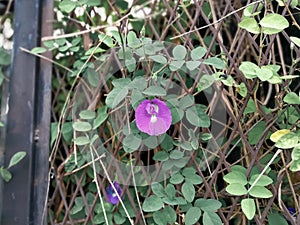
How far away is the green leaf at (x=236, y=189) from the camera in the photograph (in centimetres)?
95

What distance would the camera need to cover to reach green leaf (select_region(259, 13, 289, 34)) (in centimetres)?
96

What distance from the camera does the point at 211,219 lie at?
101cm

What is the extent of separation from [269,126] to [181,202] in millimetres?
264

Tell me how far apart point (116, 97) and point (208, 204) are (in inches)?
12.8

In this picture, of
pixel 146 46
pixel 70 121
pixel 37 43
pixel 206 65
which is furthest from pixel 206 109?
pixel 37 43

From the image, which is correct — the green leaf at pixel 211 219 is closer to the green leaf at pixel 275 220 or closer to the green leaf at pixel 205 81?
the green leaf at pixel 275 220

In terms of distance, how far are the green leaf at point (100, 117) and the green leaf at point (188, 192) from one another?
286 mm

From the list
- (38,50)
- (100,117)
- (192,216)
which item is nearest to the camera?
(192,216)

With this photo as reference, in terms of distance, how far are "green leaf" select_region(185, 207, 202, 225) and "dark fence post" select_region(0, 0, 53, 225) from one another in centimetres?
44

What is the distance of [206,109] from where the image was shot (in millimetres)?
1111

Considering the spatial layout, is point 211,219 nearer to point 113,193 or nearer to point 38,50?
point 113,193

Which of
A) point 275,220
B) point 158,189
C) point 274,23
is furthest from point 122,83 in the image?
point 275,220

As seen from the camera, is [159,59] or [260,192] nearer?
[260,192]

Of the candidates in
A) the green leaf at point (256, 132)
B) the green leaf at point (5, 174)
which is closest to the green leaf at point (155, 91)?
the green leaf at point (256, 132)
